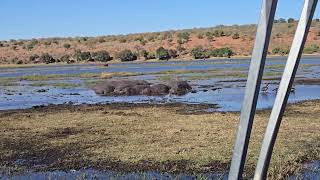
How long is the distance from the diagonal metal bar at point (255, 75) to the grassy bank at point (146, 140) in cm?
606

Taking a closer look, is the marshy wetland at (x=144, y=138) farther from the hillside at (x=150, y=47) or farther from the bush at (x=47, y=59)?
the bush at (x=47, y=59)

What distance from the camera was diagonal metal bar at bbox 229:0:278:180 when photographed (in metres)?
4.62

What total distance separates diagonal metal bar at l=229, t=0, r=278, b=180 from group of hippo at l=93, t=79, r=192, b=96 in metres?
28.6

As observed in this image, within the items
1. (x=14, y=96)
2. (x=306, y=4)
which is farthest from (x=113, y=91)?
(x=306, y=4)

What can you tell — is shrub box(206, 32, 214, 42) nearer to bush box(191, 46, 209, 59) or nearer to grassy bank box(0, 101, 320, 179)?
bush box(191, 46, 209, 59)

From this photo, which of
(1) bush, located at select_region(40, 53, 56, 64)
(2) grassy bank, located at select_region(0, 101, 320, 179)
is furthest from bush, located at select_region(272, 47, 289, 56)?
(2) grassy bank, located at select_region(0, 101, 320, 179)

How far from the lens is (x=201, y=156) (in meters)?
13.5

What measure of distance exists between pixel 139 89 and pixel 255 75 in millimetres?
30666

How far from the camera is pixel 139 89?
35344 mm

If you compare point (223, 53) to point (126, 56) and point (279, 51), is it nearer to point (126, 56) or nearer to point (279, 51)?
point (279, 51)

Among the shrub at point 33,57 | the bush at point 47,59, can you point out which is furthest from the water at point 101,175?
the shrub at point 33,57

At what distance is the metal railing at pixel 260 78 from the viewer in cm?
465

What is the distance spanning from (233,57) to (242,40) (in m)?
10.3

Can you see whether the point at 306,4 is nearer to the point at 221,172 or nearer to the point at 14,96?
the point at 221,172
